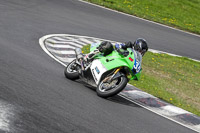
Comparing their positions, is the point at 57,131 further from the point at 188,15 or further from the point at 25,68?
the point at 188,15

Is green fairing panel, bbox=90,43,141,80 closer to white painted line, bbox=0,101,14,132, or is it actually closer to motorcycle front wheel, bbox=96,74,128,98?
motorcycle front wheel, bbox=96,74,128,98

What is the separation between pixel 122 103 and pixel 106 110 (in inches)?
41.5

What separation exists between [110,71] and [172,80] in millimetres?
4178

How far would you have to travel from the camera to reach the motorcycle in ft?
25.7

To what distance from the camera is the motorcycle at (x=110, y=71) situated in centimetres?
783

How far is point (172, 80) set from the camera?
11648mm

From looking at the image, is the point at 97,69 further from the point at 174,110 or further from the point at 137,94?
the point at 174,110

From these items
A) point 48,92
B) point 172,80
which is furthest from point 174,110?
point 48,92

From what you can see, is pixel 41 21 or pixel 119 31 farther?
pixel 119 31

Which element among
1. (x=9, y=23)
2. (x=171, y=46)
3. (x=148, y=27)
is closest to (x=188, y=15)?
(x=148, y=27)

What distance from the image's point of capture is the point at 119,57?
26.6ft

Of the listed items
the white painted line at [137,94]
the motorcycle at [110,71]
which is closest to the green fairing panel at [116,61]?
the motorcycle at [110,71]

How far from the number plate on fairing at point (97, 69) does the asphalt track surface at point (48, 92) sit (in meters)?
0.37

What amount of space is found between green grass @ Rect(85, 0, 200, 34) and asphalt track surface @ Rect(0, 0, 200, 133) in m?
4.50
